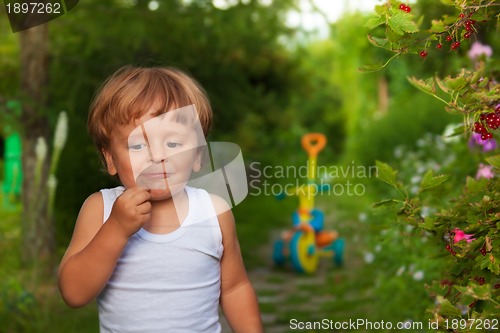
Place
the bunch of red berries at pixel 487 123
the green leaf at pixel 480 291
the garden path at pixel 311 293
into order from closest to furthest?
the green leaf at pixel 480 291 < the bunch of red berries at pixel 487 123 < the garden path at pixel 311 293

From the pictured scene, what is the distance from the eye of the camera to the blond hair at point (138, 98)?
1.62 meters

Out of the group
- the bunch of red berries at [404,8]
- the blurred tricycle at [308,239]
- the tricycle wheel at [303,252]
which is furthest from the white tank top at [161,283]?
the tricycle wheel at [303,252]

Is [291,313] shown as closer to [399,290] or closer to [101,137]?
[399,290]

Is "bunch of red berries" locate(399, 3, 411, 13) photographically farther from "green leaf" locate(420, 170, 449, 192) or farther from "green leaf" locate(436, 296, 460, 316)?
"green leaf" locate(436, 296, 460, 316)

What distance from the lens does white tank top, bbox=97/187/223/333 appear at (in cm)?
158

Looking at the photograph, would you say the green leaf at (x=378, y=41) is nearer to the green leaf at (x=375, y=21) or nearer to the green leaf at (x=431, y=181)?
the green leaf at (x=375, y=21)

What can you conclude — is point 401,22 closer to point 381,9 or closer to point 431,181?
point 381,9

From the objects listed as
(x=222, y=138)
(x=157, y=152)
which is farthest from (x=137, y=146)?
(x=222, y=138)

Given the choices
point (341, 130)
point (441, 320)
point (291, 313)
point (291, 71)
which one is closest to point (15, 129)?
point (291, 313)

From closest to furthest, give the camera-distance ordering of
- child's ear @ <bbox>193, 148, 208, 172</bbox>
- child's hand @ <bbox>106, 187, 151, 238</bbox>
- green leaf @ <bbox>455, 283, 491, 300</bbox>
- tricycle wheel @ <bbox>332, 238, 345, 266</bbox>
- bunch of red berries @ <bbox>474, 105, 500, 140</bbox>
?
green leaf @ <bbox>455, 283, 491, 300</bbox>, child's hand @ <bbox>106, 187, 151, 238</bbox>, bunch of red berries @ <bbox>474, 105, 500, 140</bbox>, child's ear @ <bbox>193, 148, 208, 172</bbox>, tricycle wheel @ <bbox>332, 238, 345, 266</bbox>

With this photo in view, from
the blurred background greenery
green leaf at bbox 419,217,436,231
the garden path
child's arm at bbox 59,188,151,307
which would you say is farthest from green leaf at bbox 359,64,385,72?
the garden path

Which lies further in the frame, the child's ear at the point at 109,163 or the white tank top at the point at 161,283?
the child's ear at the point at 109,163

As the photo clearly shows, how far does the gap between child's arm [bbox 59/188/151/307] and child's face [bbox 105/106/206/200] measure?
0.07 meters

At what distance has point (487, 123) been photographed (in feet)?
5.17
